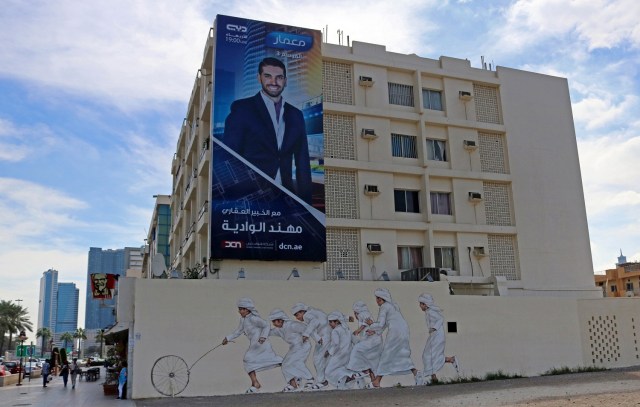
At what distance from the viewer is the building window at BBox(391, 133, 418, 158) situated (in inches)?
1217

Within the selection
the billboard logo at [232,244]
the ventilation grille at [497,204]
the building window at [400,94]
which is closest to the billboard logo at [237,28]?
the building window at [400,94]

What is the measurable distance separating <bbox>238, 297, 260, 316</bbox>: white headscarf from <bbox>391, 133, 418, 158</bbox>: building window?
39.9 feet

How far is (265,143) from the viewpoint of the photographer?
27.0 m

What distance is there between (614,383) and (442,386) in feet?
20.9

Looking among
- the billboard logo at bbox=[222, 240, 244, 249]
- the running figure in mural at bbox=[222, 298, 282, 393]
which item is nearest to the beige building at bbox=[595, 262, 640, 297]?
the billboard logo at bbox=[222, 240, 244, 249]

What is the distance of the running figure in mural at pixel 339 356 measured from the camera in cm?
2341

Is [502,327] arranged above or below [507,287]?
below

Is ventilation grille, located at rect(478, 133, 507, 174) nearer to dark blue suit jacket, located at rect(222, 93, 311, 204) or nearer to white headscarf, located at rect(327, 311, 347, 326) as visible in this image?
dark blue suit jacket, located at rect(222, 93, 311, 204)

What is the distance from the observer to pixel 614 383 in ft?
73.2

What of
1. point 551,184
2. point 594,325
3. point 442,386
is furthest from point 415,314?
point 551,184

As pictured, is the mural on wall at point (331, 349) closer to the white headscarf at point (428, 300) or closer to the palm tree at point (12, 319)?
the white headscarf at point (428, 300)

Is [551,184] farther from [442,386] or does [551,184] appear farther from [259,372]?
[259,372]

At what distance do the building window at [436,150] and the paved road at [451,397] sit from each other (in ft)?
39.2

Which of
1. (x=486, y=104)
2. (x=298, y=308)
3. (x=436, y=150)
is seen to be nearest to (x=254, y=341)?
(x=298, y=308)
